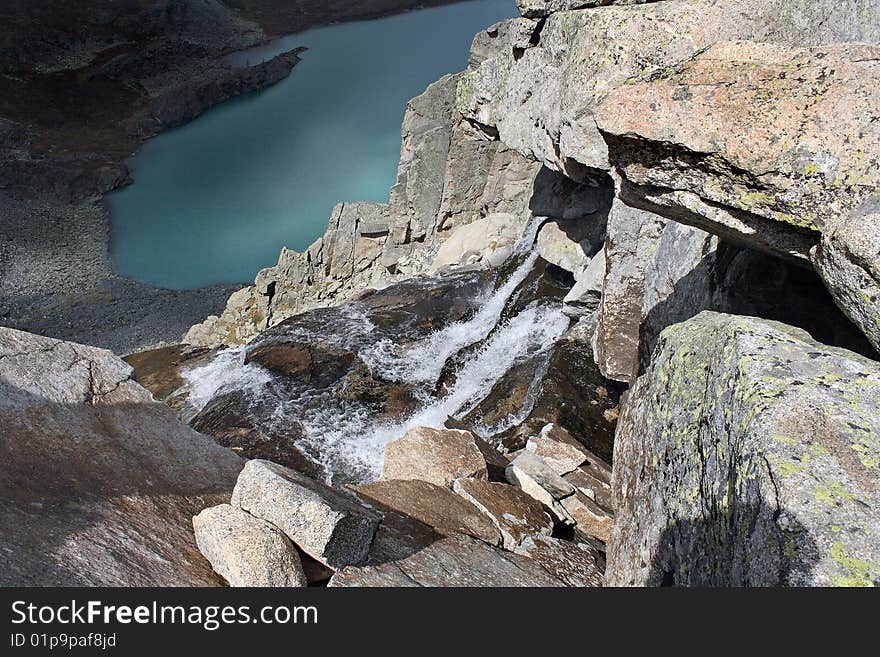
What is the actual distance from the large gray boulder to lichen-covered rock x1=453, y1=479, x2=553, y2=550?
2812 millimetres

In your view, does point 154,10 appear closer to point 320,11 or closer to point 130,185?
point 320,11

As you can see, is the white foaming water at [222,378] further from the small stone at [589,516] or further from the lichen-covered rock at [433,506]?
the small stone at [589,516]

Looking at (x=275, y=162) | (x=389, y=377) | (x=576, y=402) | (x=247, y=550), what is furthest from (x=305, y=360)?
(x=275, y=162)

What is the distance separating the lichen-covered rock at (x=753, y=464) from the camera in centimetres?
350

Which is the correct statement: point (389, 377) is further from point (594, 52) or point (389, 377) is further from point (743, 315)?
point (743, 315)

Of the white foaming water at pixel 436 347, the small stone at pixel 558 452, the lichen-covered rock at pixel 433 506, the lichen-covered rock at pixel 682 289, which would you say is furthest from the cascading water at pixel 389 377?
the lichen-covered rock at pixel 433 506

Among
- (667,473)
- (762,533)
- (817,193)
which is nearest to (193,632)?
(762,533)

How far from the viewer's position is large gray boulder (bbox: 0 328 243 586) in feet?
14.5

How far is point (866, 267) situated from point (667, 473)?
2.17 meters

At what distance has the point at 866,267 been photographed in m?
4.39

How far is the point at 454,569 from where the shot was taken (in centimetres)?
581

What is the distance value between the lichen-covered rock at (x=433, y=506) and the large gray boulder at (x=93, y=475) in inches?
64.1

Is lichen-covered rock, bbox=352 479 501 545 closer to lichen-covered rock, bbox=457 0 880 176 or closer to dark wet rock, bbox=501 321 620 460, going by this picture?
lichen-covered rock, bbox=457 0 880 176

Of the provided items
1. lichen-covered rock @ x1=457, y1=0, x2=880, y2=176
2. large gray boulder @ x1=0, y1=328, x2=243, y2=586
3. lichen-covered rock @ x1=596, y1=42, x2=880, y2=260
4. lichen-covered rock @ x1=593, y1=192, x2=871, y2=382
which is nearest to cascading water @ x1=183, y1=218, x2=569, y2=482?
lichen-covered rock @ x1=593, y1=192, x2=871, y2=382
